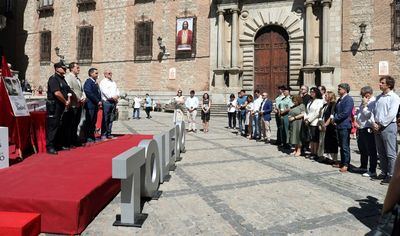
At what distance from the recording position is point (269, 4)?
68.5 ft

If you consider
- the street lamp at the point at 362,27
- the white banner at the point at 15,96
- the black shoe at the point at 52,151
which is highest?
the street lamp at the point at 362,27

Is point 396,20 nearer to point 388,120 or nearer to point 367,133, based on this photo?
point 367,133

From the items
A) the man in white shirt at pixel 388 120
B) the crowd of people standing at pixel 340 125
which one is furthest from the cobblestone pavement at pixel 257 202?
the man in white shirt at pixel 388 120

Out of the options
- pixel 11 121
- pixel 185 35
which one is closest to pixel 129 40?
pixel 185 35

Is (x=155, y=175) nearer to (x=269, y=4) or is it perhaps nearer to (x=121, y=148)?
(x=121, y=148)

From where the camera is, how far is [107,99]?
8.86 metres

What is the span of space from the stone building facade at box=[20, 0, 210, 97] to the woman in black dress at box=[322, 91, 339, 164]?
15208 mm

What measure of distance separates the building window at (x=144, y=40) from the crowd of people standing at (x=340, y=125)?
14.8 metres

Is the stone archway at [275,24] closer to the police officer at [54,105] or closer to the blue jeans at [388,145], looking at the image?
the blue jeans at [388,145]

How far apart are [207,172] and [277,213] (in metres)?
2.33

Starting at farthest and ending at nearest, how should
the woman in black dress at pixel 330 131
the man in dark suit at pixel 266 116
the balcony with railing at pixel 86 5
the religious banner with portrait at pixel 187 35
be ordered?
the balcony with railing at pixel 86 5, the religious banner with portrait at pixel 187 35, the man in dark suit at pixel 266 116, the woman in black dress at pixel 330 131

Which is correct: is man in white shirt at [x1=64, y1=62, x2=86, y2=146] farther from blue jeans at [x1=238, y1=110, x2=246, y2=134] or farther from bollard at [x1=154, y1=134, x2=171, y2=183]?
blue jeans at [x1=238, y1=110, x2=246, y2=134]

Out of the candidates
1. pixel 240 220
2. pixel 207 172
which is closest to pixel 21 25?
pixel 207 172

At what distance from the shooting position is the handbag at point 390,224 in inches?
77.8
